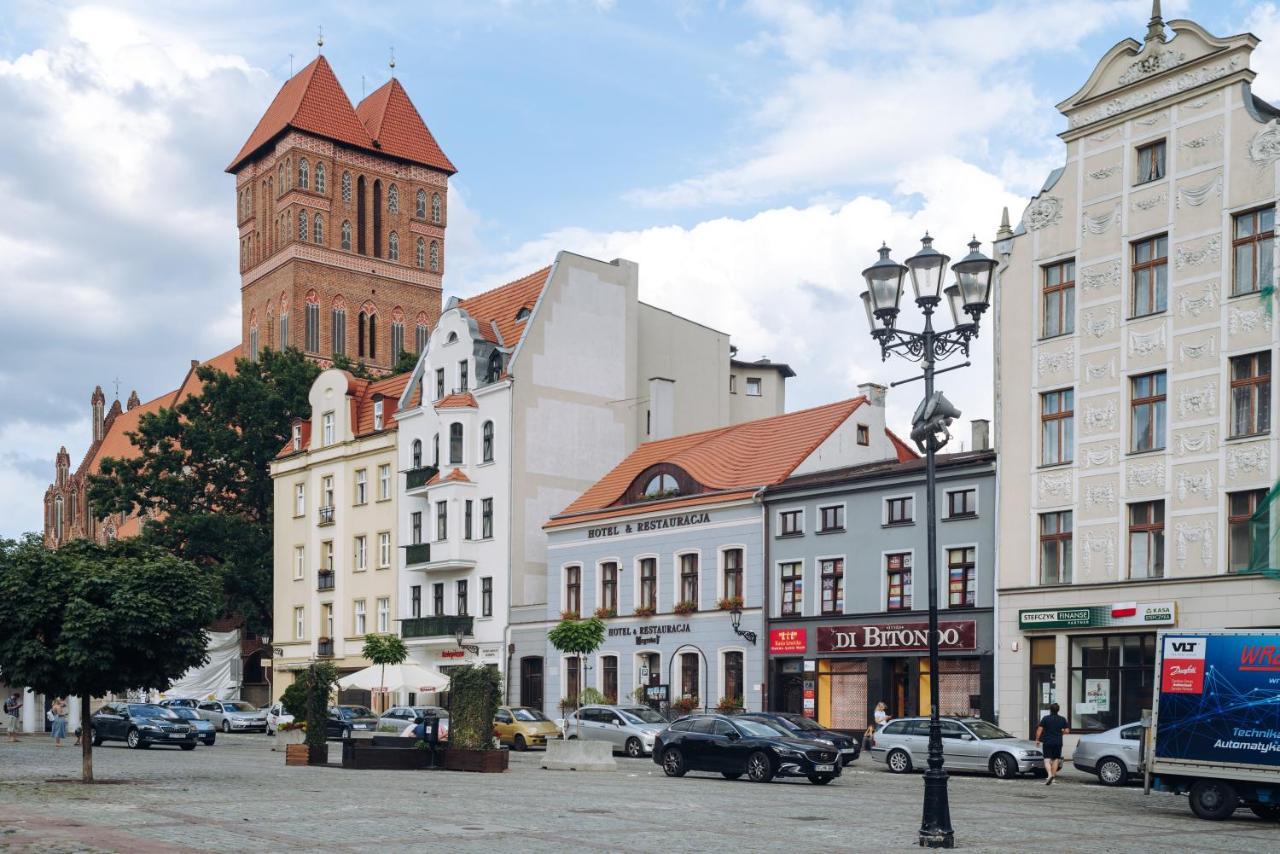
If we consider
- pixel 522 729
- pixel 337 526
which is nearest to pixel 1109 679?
pixel 522 729

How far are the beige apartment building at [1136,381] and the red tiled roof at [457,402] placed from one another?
24.2 meters

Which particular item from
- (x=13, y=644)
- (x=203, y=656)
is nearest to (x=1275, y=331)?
(x=203, y=656)

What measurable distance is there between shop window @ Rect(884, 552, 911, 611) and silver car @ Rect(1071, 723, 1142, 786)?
11742mm

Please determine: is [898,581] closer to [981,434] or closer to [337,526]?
[981,434]

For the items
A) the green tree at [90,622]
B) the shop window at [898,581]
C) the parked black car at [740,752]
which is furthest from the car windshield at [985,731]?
the green tree at [90,622]

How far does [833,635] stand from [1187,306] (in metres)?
14.2

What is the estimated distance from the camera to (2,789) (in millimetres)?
26438

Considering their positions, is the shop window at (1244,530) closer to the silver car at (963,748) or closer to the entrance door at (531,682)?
the silver car at (963,748)

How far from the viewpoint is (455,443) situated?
62.3m

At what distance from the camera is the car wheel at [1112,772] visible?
3309 cm

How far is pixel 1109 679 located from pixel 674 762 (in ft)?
40.7

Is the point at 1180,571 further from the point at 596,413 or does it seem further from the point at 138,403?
the point at 138,403

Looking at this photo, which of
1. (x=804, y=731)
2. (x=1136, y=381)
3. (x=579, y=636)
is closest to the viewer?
(x=804, y=731)

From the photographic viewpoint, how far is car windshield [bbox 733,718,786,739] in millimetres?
32812
